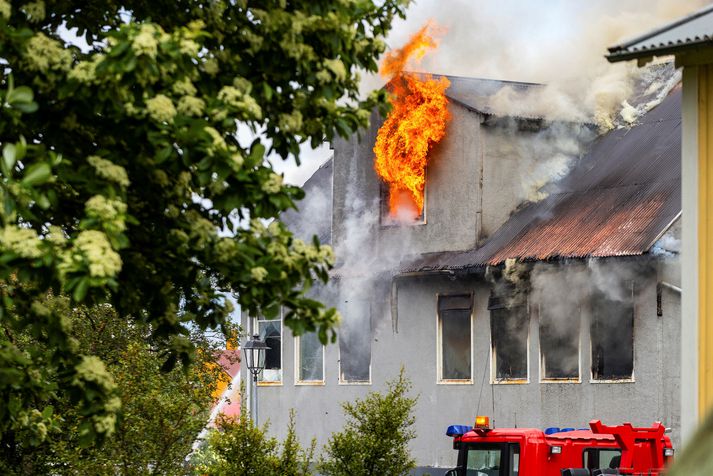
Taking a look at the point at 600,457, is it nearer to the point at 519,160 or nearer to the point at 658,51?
the point at 658,51

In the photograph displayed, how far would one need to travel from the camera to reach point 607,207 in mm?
29922

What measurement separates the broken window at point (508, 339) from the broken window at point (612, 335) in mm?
2122

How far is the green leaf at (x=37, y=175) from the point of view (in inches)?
315

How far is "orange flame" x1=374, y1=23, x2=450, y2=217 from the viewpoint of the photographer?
33438 mm

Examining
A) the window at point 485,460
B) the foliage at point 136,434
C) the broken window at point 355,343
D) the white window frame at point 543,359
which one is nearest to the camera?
the foliage at point 136,434

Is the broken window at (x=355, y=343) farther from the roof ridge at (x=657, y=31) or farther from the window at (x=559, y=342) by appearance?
the roof ridge at (x=657, y=31)

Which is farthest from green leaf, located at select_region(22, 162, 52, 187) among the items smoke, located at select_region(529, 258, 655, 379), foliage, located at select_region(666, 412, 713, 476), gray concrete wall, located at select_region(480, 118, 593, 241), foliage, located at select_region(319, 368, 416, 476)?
gray concrete wall, located at select_region(480, 118, 593, 241)

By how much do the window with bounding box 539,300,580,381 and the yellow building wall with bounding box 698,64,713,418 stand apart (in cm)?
1448

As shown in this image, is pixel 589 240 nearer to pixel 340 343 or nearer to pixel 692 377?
pixel 340 343

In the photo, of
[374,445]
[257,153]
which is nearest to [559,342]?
[374,445]

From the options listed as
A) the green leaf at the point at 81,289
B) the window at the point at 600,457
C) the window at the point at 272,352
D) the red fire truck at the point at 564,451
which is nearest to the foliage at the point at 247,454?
the red fire truck at the point at 564,451

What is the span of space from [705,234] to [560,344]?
605 inches

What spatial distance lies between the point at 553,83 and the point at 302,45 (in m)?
24.8

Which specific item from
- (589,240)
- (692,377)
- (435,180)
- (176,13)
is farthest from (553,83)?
(176,13)
